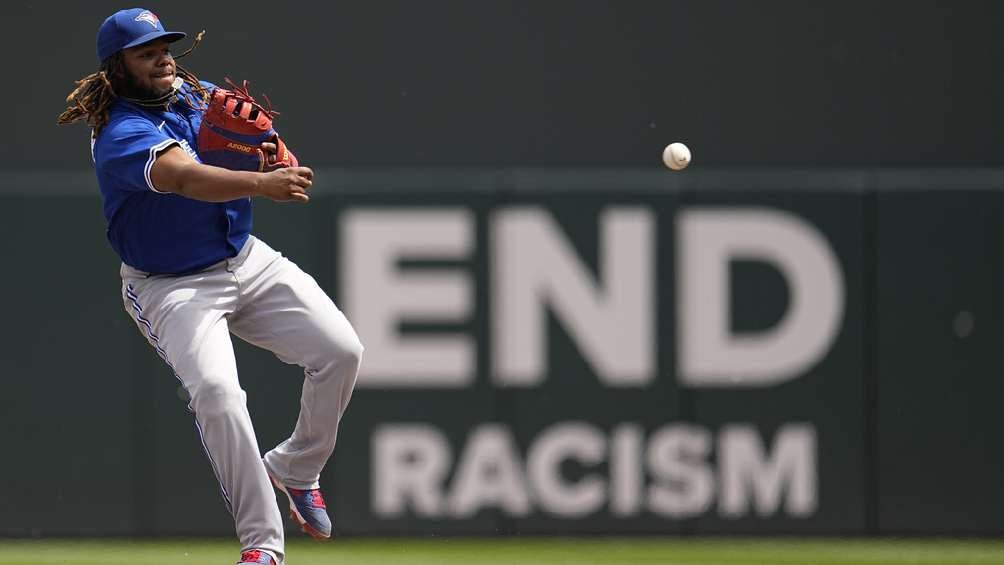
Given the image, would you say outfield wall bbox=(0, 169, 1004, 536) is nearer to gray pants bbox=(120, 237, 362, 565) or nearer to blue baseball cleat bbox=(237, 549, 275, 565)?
gray pants bbox=(120, 237, 362, 565)

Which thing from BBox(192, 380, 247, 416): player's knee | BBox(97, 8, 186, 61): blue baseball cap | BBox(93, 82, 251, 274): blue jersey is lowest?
BBox(192, 380, 247, 416): player's knee

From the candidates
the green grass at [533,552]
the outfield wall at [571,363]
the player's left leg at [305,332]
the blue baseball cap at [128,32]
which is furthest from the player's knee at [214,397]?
the outfield wall at [571,363]

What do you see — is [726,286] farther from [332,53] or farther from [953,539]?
[332,53]

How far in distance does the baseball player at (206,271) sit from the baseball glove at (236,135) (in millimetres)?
20

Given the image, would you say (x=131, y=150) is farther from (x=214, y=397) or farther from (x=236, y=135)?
(x=214, y=397)

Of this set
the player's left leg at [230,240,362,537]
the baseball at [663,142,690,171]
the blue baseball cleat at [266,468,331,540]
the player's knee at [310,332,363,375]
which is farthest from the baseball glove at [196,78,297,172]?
the baseball at [663,142,690,171]

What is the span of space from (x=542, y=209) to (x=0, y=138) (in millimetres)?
2393

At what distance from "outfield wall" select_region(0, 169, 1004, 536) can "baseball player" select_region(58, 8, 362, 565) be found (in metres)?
1.49

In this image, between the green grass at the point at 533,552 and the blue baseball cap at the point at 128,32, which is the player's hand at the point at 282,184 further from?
the green grass at the point at 533,552

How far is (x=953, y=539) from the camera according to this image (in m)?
6.90

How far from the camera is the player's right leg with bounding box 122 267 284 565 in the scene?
16.2 feet

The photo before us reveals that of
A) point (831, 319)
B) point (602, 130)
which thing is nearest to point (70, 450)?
point (602, 130)

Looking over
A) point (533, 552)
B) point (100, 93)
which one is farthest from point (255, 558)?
point (533, 552)

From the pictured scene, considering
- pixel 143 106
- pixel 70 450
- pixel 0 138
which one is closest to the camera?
pixel 143 106
